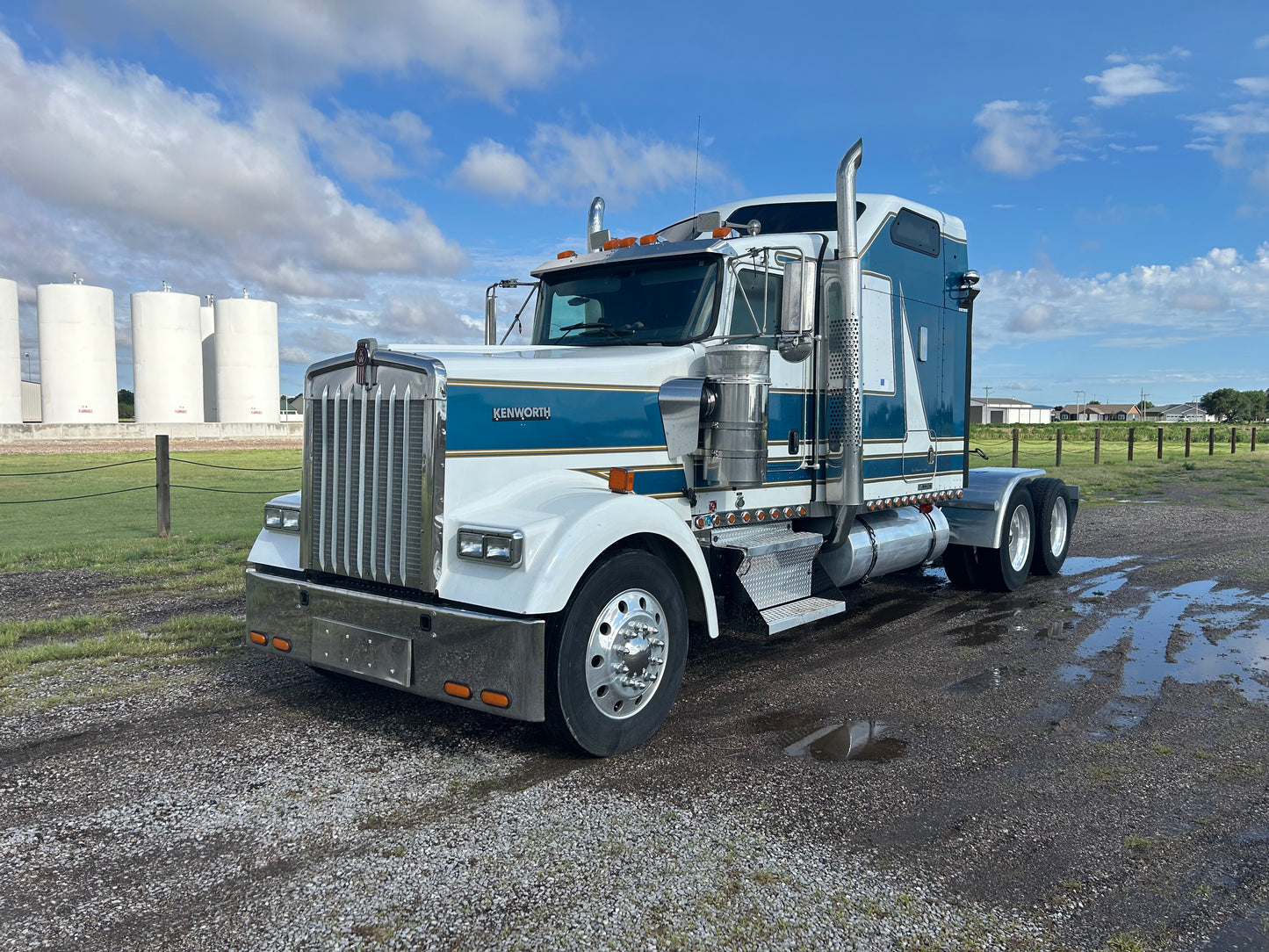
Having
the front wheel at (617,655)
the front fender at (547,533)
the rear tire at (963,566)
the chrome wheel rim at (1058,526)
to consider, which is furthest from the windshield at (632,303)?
the chrome wheel rim at (1058,526)

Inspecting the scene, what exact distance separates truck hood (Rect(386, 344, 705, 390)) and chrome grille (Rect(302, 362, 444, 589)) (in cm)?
27

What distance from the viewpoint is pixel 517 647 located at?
4078 mm

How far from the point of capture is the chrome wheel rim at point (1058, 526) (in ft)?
32.6

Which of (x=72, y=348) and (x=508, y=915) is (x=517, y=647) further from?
(x=72, y=348)

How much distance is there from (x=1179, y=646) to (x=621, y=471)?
472 centimetres

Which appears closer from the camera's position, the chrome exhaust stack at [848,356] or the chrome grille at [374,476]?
the chrome grille at [374,476]

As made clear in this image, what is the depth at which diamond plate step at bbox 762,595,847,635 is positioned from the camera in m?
5.80

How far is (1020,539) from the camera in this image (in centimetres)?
961

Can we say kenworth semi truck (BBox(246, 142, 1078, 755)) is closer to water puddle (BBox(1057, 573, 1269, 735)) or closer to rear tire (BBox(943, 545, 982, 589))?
rear tire (BBox(943, 545, 982, 589))

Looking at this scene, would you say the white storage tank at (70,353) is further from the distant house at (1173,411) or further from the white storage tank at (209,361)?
the distant house at (1173,411)

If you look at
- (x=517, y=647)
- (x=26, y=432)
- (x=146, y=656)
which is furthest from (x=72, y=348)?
(x=517, y=647)

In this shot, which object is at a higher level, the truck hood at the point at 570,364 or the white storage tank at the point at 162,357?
the white storage tank at the point at 162,357

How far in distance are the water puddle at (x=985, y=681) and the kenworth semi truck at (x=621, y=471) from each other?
3.20 feet

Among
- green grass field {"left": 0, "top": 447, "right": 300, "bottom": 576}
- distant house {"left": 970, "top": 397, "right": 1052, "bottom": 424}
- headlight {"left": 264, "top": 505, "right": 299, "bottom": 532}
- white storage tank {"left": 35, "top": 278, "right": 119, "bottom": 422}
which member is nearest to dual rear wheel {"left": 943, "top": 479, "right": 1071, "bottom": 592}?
headlight {"left": 264, "top": 505, "right": 299, "bottom": 532}
